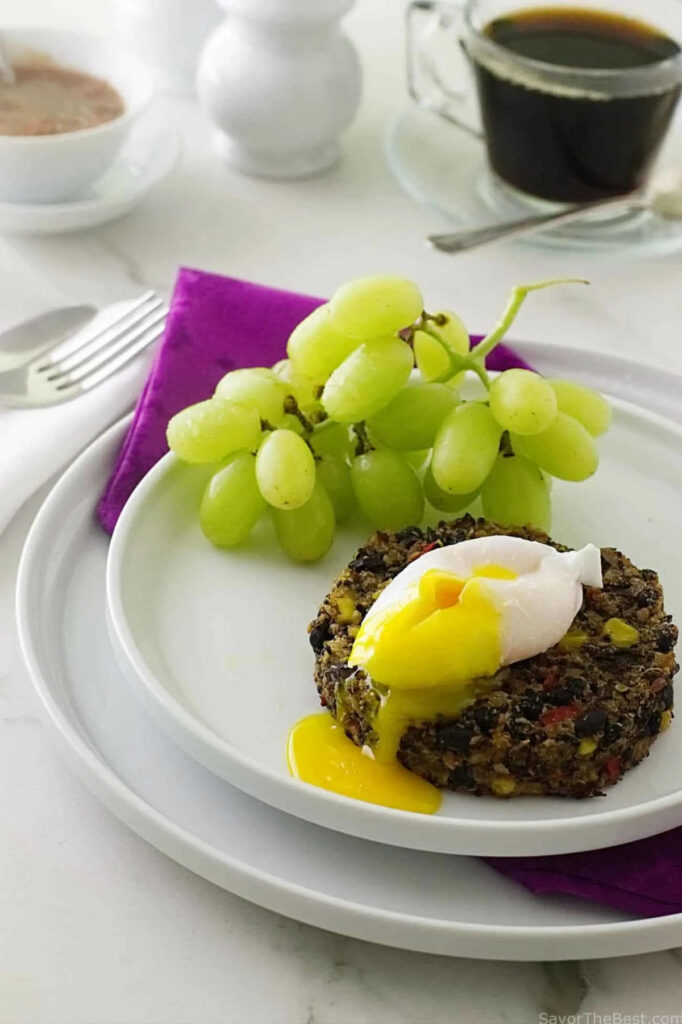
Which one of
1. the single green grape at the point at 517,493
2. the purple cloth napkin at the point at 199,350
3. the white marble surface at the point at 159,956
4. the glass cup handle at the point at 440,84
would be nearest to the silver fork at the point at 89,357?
the purple cloth napkin at the point at 199,350

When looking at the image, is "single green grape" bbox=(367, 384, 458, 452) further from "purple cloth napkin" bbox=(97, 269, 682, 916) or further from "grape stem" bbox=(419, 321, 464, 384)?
"purple cloth napkin" bbox=(97, 269, 682, 916)

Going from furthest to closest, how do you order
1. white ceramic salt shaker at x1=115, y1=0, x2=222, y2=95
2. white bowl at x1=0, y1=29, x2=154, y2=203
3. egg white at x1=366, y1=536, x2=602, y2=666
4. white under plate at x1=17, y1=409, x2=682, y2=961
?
1. white ceramic salt shaker at x1=115, y1=0, x2=222, y2=95
2. white bowl at x1=0, y1=29, x2=154, y2=203
3. egg white at x1=366, y1=536, x2=602, y2=666
4. white under plate at x1=17, y1=409, x2=682, y2=961

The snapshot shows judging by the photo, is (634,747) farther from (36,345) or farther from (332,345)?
(36,345)

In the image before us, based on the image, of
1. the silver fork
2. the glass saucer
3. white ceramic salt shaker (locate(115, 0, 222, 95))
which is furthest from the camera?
white ceramic salt shaker (locate(115, 0, 222, 95))

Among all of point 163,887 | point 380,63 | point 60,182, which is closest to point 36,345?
point 60,182

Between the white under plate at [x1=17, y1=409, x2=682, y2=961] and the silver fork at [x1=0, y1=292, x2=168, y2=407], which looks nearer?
the white under plate at [x1=17, y1=409, x2=682, y2=961]

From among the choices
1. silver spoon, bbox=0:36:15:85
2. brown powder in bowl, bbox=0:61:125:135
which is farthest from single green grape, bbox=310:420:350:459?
silver spoon, bbox=0:36:15:85
